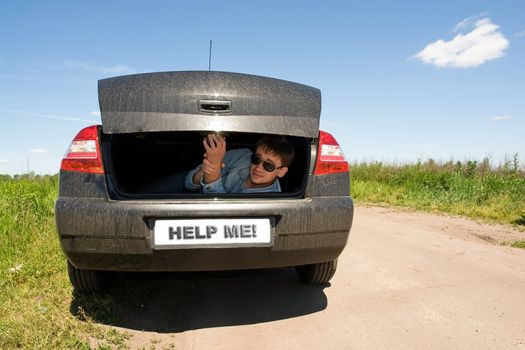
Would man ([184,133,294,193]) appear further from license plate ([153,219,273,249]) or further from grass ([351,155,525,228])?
grass ([351,155,525,228])

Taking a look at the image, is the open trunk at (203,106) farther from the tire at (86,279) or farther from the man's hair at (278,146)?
the tire at (86,279)

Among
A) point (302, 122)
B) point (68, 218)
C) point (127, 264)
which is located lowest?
point (127, 264)

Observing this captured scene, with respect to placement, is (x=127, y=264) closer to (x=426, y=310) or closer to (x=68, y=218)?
(x=68, y=218)

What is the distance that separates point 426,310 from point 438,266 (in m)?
1.35

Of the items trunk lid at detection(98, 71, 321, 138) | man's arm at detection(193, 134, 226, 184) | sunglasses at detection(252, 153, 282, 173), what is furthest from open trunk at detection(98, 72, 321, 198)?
sunglasses at detection(252, 153, 282, 173)

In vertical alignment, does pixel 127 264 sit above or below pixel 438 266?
above

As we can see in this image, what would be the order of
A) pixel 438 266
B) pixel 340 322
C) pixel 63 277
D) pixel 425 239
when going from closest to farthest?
pixel 340 322, pixel 63 277, pixel 438 266, pixel 425 239

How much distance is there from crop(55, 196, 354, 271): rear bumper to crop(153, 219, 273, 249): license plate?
0.03m

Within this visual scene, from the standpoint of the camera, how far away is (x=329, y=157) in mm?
2791

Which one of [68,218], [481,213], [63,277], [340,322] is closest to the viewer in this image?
[68,218]

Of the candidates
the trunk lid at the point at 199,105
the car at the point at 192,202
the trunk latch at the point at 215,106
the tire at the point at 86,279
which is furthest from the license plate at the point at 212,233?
the tire at the point at 86,279

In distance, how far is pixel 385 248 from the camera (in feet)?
16.5

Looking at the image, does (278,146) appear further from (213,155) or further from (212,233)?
(212,233)

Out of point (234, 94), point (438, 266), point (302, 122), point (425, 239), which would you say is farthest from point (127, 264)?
point (425, 239)
